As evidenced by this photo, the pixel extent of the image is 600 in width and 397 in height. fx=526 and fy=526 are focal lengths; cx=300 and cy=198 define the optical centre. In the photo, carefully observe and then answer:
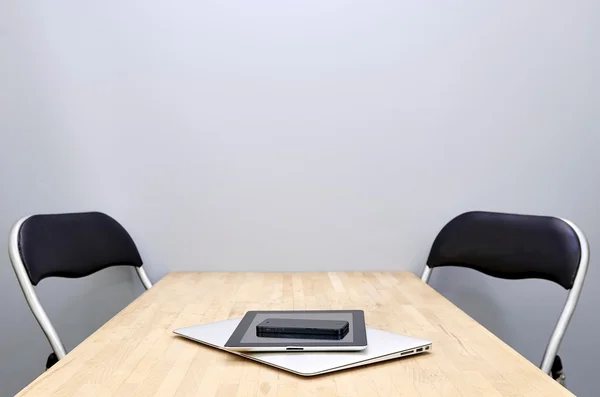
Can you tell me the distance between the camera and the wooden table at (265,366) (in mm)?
778

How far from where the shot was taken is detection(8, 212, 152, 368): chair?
128 cm

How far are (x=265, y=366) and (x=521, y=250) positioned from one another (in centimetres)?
92

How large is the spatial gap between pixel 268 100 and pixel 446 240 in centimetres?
71

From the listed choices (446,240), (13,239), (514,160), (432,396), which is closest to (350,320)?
(432,396)

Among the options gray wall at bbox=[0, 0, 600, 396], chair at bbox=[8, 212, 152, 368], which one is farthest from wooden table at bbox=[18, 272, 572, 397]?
gray wall at bbox=[0, 0, 600, 396]

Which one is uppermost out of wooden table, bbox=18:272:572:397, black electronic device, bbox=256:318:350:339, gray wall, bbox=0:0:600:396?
gray wall, bbox=0:0:600:396

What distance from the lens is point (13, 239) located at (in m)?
Result: 1.31

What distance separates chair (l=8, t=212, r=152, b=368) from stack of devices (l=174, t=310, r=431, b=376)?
50 centimetres

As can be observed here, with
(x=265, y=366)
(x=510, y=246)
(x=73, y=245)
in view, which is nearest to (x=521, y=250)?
(x=510, y=246)

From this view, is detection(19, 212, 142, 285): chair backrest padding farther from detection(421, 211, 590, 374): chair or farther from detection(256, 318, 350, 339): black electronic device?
detection(421, 211, 590, 374): chair

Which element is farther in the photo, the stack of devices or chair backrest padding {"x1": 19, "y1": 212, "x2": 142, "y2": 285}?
chair backrest padding {"x1": 19, "y1": 212, "x2": 142, "y2": 285}

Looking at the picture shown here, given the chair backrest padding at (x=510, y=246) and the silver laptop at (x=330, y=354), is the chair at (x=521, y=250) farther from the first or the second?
the silver laptop at (x=330, y=354)

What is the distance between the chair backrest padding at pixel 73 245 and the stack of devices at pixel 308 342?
560 mm

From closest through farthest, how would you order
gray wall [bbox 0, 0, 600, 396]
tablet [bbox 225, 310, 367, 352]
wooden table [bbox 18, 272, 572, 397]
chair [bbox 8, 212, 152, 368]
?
wooden table [bbox 18, 272, 572, 397] < tablet [bbox 225, 310, 367, 352] < chair [bbox 8, 212, 152, 368] < gray wall [bbox 0, 0, 600, 396]
